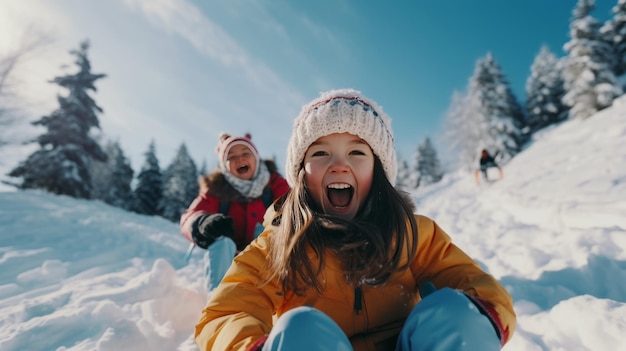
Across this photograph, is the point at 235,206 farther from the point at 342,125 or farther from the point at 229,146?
the point at 342,125

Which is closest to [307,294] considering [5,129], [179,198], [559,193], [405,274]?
[405,274]

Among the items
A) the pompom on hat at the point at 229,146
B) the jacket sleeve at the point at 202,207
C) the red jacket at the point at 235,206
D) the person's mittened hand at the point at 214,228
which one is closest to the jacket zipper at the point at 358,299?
the person's mittened hand at the point at 214,228

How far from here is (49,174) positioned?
16.2 m

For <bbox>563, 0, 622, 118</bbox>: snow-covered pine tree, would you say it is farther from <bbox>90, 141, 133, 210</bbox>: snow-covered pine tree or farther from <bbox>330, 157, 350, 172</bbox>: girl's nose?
<bbox>90, 141, 133, 210</bbox>: snow-covered pine tree

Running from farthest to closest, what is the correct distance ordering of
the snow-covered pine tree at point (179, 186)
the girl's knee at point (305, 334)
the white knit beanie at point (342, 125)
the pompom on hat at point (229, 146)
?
1. the snow-covered pine tree at point (179, 186)
2. the pompom on hat at point (229, 146)
3. the white knit beanie at point (342, 125)
4. the girl's knee at point (305, 334)

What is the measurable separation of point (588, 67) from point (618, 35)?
421 centimetres

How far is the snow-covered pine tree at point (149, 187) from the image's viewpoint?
92.8 feet

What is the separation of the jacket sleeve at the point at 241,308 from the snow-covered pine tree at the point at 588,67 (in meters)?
28.9

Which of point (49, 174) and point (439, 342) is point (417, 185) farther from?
point (439, 342)

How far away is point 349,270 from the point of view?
155cm

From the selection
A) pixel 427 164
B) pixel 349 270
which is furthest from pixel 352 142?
pixel 427 164

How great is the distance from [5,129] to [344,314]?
18023 mm

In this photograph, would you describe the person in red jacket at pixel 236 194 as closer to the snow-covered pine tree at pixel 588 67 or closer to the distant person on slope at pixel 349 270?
the distant person on slope at pixel 349 270

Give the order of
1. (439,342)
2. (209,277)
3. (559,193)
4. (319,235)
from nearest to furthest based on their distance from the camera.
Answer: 1. (439,342)
2. (319,235)
3. (209,277)
4. (559,193)
